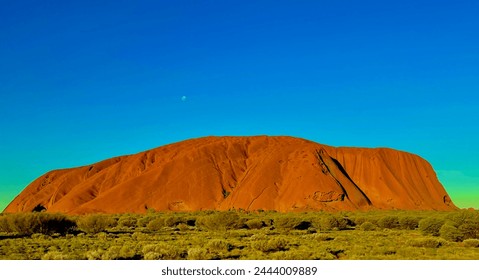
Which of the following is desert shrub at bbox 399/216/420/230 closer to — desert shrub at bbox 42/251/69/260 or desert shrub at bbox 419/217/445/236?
desert shrub at bbox 419/217/445/236

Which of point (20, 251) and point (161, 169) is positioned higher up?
point (161, 169)

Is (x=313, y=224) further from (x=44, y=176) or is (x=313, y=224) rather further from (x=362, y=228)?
(x=44, y=176)

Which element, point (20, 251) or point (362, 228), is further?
point (362, 228)

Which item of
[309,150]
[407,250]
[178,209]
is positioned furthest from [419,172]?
[407,250]

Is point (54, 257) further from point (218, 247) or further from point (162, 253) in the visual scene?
point (218, 247)

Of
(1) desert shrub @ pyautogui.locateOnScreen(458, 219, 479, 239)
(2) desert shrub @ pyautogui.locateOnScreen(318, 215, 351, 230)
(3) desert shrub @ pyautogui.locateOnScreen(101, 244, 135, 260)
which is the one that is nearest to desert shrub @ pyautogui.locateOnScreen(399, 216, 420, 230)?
(2) desert shrub @ pyautogui.locateOnScreen(318, 215, 351, 230)

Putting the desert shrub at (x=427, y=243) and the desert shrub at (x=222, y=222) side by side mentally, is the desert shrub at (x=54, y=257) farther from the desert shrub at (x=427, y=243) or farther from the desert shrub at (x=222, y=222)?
the desert shrub at (x=222, y=222)

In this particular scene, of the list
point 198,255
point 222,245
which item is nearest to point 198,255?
point 198,255

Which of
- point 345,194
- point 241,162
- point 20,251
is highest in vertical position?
point 241,162
